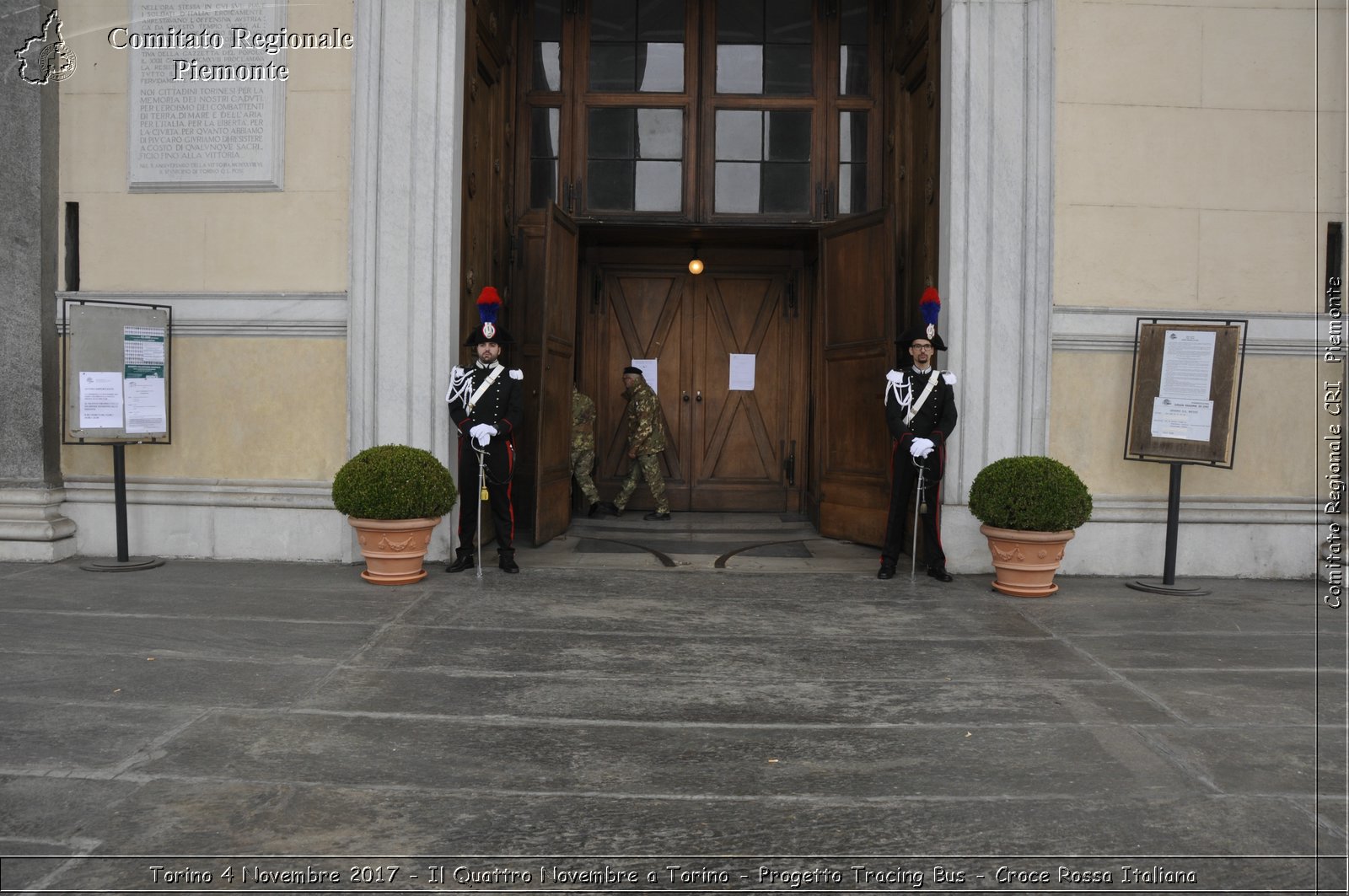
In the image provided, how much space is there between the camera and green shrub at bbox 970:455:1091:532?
7.30 m

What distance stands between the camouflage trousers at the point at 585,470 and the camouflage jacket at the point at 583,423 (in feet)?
0.17

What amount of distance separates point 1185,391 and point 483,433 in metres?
5.49

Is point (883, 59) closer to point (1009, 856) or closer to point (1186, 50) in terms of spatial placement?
point (1186, 50)

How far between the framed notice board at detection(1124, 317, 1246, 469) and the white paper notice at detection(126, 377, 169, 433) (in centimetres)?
789

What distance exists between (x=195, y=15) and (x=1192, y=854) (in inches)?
363

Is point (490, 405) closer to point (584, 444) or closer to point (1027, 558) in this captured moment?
point (584, 444)

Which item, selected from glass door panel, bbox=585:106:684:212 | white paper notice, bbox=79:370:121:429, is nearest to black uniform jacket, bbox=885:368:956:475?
glass door panel, bbox=585:106:684:212

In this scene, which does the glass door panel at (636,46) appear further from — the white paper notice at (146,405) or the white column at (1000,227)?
the white paper notice at (146,405)

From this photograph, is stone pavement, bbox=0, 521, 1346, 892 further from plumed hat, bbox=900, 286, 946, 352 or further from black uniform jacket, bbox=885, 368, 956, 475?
plumed hat, bbox=900, 286, 946, 352

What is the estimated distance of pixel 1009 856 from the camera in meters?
3.32

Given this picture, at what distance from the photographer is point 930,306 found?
321 inches

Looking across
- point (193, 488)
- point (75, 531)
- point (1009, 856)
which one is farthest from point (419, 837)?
point (75, 531)

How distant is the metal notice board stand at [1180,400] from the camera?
25.3ft

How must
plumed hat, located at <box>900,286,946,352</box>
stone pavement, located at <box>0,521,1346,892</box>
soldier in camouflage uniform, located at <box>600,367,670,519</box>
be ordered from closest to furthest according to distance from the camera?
stone pavement, located at <box>0,521,1346,892</box> → plumed hat, located at <box>900,286,946,352</box> → soldier in camouflage uniform, located at <box>600,367,670,519</box>
